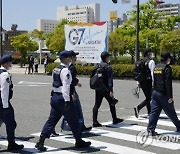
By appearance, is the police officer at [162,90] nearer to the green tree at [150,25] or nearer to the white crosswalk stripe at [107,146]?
the white crosswalk stripe at [107,146]

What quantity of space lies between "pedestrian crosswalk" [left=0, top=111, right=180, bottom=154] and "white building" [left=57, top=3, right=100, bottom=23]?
123 meters

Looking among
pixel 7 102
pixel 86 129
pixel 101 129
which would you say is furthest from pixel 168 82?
pixel 7 102

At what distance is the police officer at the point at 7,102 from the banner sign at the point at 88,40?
70.4 feet

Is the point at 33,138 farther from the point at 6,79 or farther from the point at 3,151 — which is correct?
the point at 6,79

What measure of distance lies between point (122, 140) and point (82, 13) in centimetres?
13015

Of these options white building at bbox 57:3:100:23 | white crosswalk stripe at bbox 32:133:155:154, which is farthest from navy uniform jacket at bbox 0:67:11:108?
white building at bbox 57:3:100:23

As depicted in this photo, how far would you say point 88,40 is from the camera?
94.7 ft

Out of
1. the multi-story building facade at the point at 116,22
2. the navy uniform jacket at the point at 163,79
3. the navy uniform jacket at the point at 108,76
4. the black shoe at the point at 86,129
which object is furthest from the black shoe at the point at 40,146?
the multi-story building facade at the point at 116,22

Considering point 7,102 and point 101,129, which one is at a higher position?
point 7,102

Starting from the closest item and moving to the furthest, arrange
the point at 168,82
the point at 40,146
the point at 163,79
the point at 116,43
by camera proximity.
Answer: the point at 40,146 < the point at 168,82 < the point at 163,79 < the point at 116,43

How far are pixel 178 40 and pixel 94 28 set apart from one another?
11.9m

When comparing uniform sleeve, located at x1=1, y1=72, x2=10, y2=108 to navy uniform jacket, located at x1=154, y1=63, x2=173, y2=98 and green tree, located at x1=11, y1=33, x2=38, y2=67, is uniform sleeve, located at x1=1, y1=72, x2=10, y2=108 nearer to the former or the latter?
navy uniform jacket, located at x1=154, y1=63, x2=173, y2=98

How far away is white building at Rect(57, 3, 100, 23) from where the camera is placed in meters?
132

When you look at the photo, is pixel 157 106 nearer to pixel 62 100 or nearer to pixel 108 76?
pixel 108 76
